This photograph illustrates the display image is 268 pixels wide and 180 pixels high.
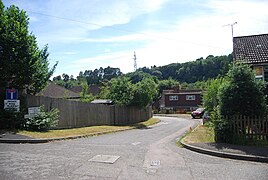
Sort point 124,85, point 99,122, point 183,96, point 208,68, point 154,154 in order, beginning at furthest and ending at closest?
point 208,68 < point 183,96 < point 124,85 < point 99,122 < point 154,154

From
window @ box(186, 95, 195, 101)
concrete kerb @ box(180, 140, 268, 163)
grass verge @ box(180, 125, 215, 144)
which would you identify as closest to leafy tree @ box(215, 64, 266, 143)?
grass verge @ box(180, 125, 215, 144)

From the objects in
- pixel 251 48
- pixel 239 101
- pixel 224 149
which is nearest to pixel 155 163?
pixel 224 149

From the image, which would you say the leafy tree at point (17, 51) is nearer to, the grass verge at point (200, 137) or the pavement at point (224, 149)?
the pavement at point (224, 149)

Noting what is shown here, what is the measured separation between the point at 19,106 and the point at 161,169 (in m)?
→ 11.1

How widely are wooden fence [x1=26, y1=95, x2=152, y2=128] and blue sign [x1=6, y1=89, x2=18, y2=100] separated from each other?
1.30m

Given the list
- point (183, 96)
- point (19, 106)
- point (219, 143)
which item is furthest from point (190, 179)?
point (183, 96)

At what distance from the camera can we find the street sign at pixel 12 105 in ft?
51.7

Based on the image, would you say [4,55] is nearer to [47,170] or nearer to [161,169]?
[47,170]

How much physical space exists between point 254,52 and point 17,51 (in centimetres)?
1690

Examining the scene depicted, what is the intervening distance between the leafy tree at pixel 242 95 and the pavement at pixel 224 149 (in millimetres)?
2022

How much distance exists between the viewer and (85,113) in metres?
23.8

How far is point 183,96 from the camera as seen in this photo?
70.3 m

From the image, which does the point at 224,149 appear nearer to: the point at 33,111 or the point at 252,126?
the point at 252,126

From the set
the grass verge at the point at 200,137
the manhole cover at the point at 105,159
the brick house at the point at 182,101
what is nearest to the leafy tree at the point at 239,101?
the grass verge at the point at 200,137
